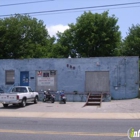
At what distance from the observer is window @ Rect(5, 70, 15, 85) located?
2858 cm

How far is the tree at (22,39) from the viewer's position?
4584 centimetres

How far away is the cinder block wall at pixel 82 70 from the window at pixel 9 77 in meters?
0.31

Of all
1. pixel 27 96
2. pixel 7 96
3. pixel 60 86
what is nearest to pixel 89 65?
pixel 60 86

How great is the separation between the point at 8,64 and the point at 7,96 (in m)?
7.84

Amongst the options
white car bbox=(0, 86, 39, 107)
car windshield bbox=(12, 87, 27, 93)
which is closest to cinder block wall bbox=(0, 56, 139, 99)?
white car bbox=(0, 86, 39, 107)

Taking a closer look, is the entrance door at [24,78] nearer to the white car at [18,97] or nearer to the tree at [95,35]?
the white car at [18,97]

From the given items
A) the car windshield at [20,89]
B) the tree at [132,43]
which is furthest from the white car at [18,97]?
the tree at [132,43]

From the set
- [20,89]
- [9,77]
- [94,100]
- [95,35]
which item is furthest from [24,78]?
[95,35]

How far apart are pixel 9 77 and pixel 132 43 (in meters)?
25.0

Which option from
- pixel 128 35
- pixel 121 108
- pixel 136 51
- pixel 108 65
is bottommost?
pixel 121 108

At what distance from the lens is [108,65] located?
86.6 feet

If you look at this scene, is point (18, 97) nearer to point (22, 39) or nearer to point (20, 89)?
point (20, 89)

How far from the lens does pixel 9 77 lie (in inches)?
1133

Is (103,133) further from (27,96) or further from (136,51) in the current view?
(136,51)
